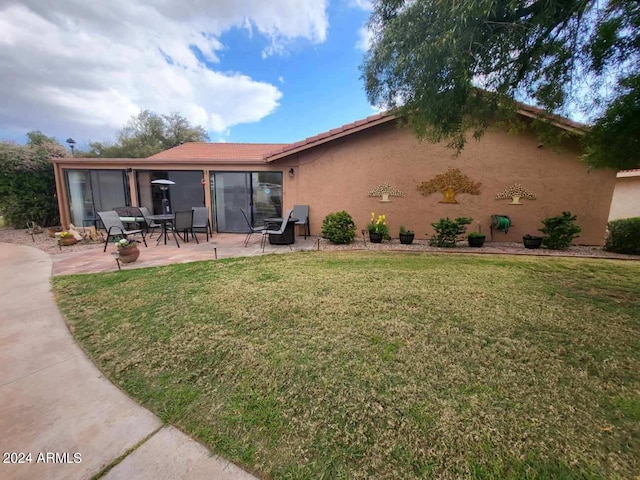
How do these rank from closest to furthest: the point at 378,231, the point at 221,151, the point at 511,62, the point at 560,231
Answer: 1. the point at 511,62
2. the point at 560,231
3. the point at 378,231
4. the point at 221,151

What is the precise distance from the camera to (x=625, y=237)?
7008mm

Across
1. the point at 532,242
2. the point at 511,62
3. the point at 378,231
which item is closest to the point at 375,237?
the point at 378,231

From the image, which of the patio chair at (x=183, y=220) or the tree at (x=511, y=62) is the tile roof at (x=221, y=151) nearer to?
the patio chair at (x=183, y=220)

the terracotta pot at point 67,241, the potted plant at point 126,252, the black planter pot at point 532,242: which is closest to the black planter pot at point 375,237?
the black planter pot at point 532,242

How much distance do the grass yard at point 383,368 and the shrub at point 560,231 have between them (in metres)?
3.00

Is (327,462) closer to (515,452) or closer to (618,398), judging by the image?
(515,452)

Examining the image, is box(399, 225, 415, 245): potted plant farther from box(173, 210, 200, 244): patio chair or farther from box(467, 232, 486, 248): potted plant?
box(173, 210, 200, 244): patio chair

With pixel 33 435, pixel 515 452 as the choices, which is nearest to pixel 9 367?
pixel 33 435

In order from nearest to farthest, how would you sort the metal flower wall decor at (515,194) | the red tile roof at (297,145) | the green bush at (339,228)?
1. the red tile roof at (297,145)
2. the green bush at (339,228)
3. the metal flower wall decor at (515,194)

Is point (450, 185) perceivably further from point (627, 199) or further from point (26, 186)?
point (26, 186)

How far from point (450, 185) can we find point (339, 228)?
3954 millimetres

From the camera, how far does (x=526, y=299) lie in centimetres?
384

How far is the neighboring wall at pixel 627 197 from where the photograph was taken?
32.1 feet

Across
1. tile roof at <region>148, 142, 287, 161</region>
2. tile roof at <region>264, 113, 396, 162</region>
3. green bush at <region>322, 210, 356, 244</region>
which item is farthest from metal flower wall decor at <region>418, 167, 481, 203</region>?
tile roof at <region>148, 142, 287, 161</region>
